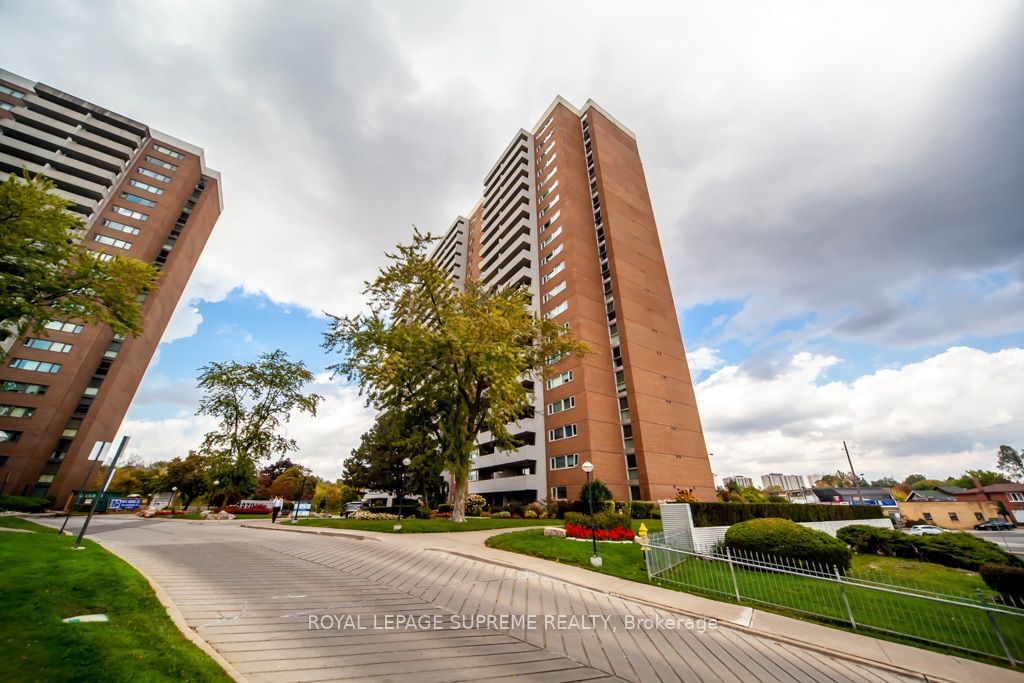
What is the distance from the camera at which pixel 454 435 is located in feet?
75.6

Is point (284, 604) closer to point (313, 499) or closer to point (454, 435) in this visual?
point (454, 435)

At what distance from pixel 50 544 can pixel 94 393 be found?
5298cm

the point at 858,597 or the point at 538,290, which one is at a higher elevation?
the point at 538,290

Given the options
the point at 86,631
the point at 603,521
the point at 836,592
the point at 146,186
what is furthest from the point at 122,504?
the point at 836,592

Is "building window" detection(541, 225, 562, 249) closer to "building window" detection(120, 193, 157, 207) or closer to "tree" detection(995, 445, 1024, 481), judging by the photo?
"building window" detection(120, 193, 157, 207)

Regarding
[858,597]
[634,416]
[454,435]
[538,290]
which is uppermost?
[538,290]

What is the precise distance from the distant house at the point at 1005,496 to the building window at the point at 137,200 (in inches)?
5024

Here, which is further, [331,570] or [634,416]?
[634,416]

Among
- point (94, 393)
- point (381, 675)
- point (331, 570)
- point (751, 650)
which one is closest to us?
point (381, 675)

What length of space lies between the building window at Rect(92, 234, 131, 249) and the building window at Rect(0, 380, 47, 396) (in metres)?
19.5

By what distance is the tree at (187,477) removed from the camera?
41844 mm

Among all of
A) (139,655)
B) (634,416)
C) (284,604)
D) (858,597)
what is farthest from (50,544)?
(634,416)

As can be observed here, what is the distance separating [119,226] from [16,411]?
26111mm

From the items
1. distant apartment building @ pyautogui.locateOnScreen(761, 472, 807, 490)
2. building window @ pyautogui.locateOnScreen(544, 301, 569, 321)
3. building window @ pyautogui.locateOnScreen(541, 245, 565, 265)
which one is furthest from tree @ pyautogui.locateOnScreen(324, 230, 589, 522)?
distant apartment building @ pyautogui.locateOnScreen(761, 472, 807, 490)
